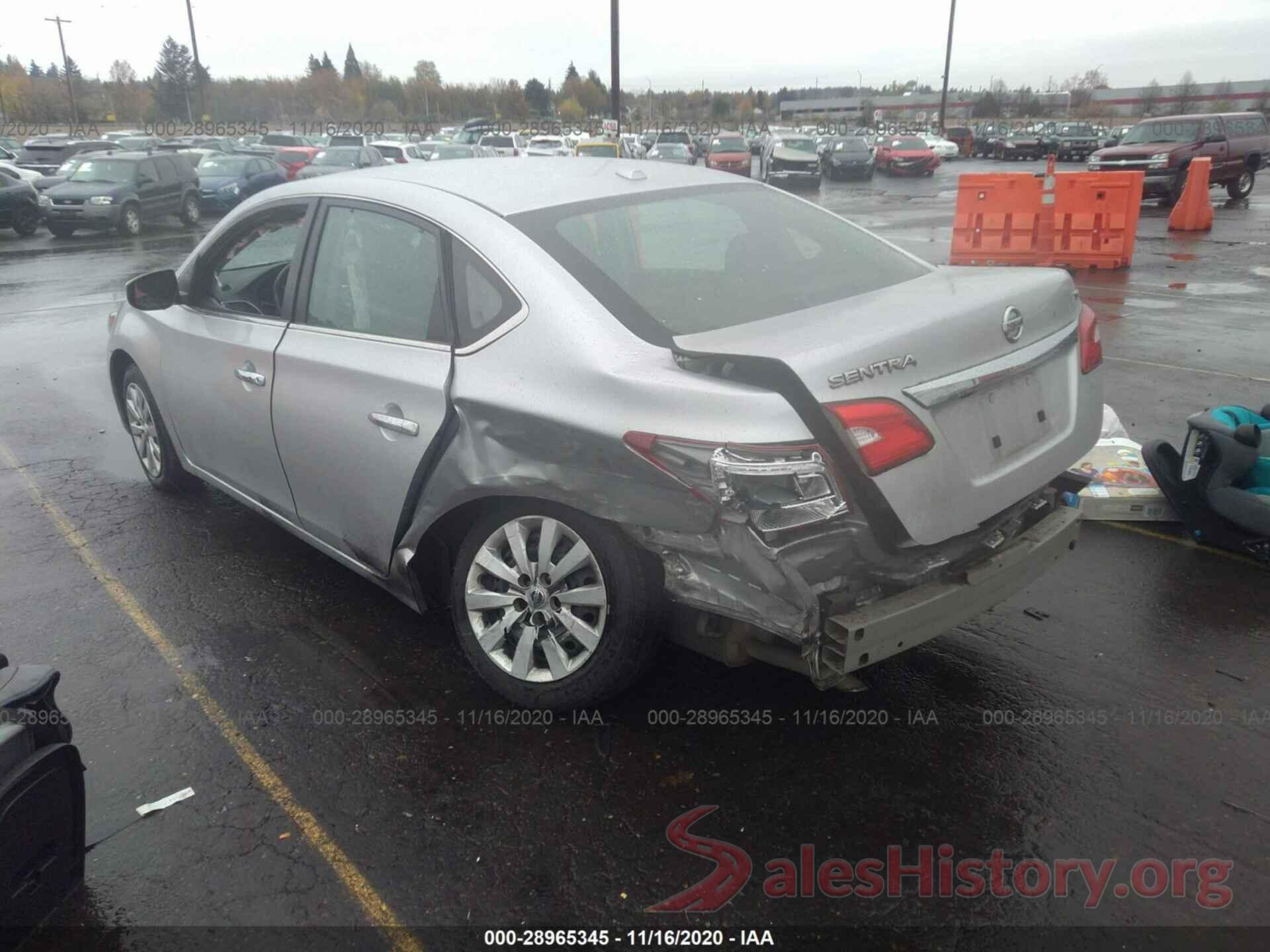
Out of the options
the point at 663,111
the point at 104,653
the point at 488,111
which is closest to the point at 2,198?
the point at 104,653

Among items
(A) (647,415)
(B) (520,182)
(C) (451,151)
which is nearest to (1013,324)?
(A) (647,415)

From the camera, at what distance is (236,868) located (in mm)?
2715

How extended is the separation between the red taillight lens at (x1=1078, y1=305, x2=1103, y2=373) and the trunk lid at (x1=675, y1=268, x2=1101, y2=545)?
0.05 m

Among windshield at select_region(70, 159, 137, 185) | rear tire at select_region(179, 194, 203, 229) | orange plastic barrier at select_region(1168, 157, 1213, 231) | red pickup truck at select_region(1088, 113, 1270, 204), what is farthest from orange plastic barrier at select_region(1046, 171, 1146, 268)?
rear tire at select_region(179, 194, 203, 229)

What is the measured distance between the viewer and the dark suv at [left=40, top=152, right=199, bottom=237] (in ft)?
65.5

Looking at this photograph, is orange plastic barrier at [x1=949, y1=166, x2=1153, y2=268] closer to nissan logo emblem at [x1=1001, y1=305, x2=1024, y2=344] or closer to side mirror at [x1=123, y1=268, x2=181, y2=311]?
nissan logo emblem at [x1=1001, y1=305, x2=1024, y2=344]

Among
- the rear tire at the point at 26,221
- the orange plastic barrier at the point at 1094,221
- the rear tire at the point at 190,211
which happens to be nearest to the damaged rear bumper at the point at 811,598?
the orange plastic barrier at the point at 1094,221

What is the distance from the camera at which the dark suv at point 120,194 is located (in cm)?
1995

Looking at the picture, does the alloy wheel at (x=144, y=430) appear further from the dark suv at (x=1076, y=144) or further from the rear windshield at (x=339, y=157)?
the dark suv at (x=1076, y=144)

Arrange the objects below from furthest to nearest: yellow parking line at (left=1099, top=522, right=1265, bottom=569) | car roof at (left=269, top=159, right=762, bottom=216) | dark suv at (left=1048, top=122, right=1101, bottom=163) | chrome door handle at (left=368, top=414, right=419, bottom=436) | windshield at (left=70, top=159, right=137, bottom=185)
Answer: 1. dark suv at (left=1048, top=122, right=1101, bottom=163)
2. windshield at (left=70, top=159, right=137, bottom=185)
3. yellow parking line at (left=1099, top=522, right=1265, bottom=569)
4. car roof at (left=269, top=159, right=762, bottom=216)
5. chrome door handle at (left=368, top=414, right=419, bottom=436)

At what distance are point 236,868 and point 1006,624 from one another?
9.49ft

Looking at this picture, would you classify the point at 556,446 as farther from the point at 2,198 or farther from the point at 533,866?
the point at 2,198

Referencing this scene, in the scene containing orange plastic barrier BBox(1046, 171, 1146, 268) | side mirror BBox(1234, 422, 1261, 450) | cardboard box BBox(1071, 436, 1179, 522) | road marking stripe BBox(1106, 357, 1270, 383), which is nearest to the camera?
side mirror BBox(1234, 422, 1261, 450)

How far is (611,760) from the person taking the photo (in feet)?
10.3
